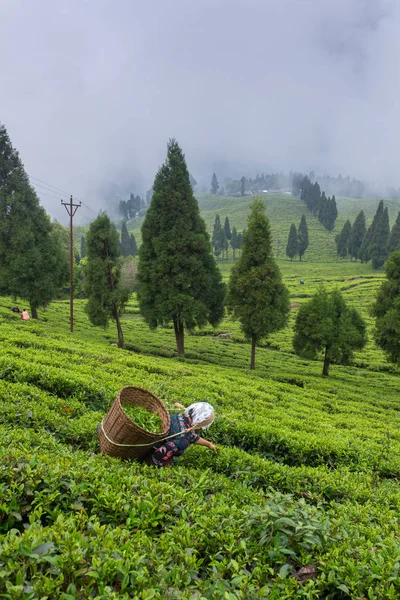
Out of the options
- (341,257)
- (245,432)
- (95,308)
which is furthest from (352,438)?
(341,257)

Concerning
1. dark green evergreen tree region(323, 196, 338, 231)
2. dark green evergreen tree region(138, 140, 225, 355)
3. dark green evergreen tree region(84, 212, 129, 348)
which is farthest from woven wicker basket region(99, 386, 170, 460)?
dark green evergreen tree region(323, 196, 338, 231)

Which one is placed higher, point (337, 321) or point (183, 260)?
point (183, 260)

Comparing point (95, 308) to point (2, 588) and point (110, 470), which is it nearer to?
point (110, 470)

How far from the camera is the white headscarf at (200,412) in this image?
235 inches

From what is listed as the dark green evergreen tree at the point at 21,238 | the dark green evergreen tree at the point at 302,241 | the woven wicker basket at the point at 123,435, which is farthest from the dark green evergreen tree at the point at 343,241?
the woven wicker basket at the point at 123,435

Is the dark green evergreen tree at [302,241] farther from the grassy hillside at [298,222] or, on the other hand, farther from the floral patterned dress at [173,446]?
the floral patterned dress at [173,446]

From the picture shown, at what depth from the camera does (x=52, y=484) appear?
13.6 ft

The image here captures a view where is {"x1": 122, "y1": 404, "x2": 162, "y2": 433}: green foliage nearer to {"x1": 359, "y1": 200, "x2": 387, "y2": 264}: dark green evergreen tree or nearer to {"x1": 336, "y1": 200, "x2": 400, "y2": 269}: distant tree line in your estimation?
{"x1": 336, "y1": 200, "x2": 400, "y2": 269}: distant tree line

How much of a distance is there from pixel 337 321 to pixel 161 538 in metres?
24.6

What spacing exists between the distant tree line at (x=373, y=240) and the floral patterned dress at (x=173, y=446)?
87379mm

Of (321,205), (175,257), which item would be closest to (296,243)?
(321,205)

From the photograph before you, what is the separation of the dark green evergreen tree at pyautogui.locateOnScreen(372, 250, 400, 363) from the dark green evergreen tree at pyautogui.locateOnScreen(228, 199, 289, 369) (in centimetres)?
671

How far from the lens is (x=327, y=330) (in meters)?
24.6

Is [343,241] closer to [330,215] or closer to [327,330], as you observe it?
[330,215]
